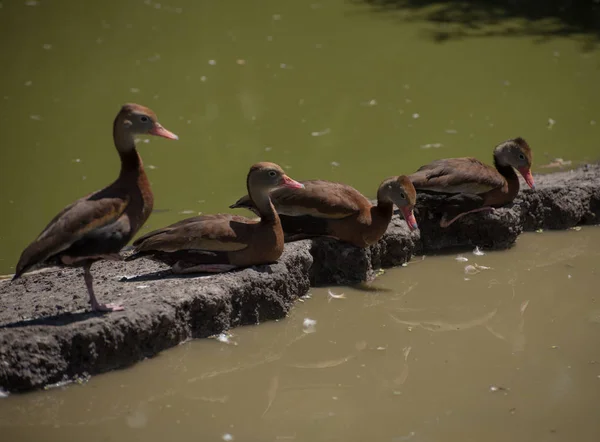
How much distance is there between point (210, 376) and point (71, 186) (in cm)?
361

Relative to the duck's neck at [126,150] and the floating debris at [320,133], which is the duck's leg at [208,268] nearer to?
the duck's neck at [126,150]

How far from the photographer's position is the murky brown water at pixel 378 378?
4.50 m

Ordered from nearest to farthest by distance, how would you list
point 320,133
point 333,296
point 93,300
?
point 93,300 → point 333,296 → point 320,133

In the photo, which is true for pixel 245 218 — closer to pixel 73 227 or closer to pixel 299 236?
pixel 299 236

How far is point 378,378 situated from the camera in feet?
16.4

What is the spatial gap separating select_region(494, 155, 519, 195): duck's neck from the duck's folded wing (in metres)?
3.20

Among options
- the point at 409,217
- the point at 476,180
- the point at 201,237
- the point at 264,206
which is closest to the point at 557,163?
the point at 476,180

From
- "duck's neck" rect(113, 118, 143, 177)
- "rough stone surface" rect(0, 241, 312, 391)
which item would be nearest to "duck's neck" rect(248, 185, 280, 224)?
"rough stone surface" rect(0, 241, 312, 391)

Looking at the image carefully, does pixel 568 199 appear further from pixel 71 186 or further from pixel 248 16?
pixel 248 16

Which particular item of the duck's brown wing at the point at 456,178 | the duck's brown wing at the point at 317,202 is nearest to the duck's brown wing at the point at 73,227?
the duck's brown wing at the point at 317,202

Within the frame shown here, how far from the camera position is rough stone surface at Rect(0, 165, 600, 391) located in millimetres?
4801

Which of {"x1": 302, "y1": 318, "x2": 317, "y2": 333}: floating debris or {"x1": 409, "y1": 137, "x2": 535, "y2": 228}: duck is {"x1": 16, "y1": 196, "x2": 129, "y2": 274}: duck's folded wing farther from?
{"x1": 409, "y1": 137, "x2": 535, "y2": 228}: duck

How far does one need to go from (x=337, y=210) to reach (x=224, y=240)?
0.88 metres

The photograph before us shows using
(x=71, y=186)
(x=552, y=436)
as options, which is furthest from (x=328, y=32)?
(x=552, y=436)
